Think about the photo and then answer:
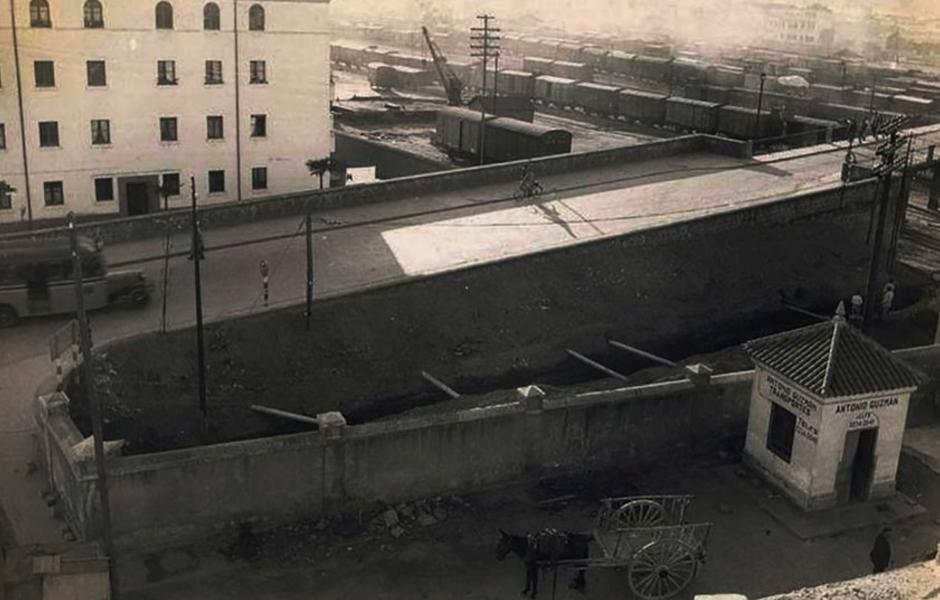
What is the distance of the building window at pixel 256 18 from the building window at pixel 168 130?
5.20m

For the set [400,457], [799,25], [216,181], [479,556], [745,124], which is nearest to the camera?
[479,556]

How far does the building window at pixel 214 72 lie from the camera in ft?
138

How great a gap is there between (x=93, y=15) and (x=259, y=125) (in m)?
8.02

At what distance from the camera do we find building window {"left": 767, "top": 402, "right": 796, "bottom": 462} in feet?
77.7

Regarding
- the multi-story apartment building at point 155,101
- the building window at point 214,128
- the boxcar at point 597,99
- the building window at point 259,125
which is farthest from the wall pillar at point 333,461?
the boxcar at point 597,99

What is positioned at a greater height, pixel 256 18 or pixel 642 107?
pixel 256 18

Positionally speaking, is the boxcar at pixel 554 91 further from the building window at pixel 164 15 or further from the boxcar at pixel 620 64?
the building window at pixel 164 15

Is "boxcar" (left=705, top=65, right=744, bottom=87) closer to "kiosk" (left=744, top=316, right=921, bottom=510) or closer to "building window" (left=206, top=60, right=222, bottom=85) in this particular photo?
"building window" (left=206, top=60, right=222, bottom=85)

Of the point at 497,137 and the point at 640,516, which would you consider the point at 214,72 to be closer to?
the point at 497,137

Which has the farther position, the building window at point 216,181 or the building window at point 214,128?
the building window at point 216,181

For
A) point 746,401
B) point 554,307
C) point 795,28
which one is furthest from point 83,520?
point 795,28

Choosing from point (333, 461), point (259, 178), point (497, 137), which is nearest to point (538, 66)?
point (497, 137)

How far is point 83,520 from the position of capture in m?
19.9

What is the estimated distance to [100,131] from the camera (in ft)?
132
